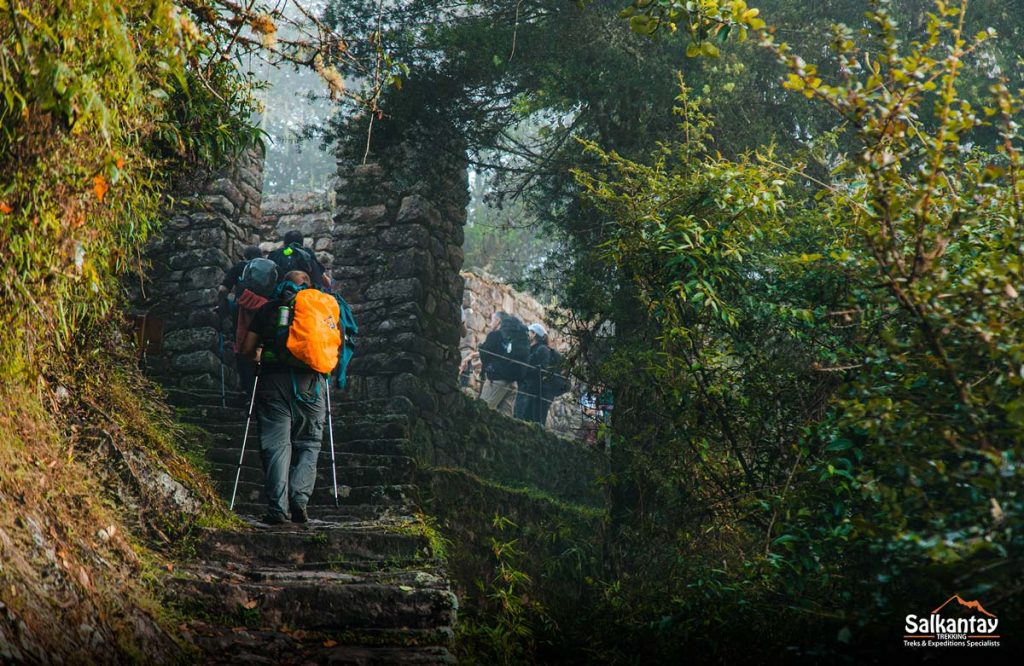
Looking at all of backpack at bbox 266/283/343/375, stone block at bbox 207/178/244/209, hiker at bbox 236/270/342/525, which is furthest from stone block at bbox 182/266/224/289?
backpack at bbox 266/283/343/375

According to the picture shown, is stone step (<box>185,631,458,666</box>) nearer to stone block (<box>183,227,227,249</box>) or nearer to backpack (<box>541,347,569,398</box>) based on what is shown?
stone block (<box>183,227,227,249</box>)

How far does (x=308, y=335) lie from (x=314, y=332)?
1.7 inches

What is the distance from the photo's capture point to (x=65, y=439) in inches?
181

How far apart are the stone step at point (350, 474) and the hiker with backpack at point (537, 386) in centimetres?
519

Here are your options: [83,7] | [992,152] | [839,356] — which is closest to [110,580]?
[83,7]

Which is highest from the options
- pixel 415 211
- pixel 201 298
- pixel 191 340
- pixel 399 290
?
pixel 415 211

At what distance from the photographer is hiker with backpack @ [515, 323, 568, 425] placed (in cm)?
1250

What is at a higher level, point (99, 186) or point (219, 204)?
point (219, 204)

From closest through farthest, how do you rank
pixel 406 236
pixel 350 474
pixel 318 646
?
pixel 318 646 < pixel 350 474 < pixel 406 236

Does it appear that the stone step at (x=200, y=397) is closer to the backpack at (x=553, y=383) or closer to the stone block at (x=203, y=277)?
the stone block at (x=203, y=277)

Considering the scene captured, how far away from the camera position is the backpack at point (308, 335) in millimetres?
6020

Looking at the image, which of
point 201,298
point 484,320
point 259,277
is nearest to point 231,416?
point 259,277

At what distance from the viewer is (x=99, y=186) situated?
425 centimetres

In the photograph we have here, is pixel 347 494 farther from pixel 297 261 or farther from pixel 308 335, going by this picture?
pixel 297 261
